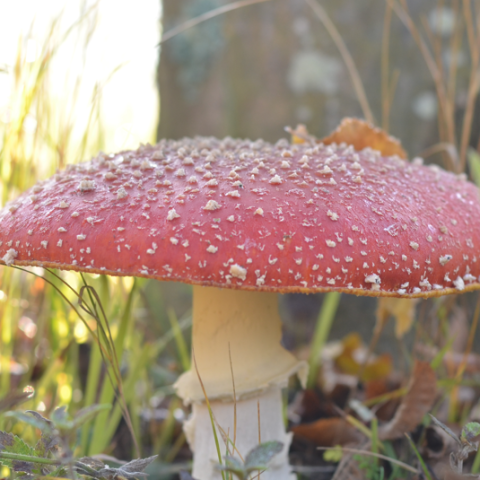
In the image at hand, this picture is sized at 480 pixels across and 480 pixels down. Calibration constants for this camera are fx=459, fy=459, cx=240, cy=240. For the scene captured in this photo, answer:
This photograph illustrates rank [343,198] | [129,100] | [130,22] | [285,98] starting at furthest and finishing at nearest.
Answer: [129,100] < [285,98] < [130,22] < [343,198]

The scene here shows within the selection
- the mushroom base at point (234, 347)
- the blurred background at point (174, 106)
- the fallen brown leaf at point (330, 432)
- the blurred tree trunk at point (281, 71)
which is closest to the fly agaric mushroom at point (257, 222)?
the mushroom base at point (234, 347)

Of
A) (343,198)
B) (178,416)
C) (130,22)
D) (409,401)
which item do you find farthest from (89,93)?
(409,401)

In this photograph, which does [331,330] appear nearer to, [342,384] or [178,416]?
[342,384]

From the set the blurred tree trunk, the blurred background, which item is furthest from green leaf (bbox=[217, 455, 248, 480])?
the blurred tree trunk

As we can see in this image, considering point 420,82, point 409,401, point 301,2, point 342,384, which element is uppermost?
point 301,2

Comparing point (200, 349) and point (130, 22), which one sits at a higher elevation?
point (130, 22)

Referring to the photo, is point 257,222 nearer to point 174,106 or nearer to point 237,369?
point 237,369

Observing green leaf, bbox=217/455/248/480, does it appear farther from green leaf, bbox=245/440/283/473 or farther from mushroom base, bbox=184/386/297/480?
mushroom base, bbox=184/386/297/480
